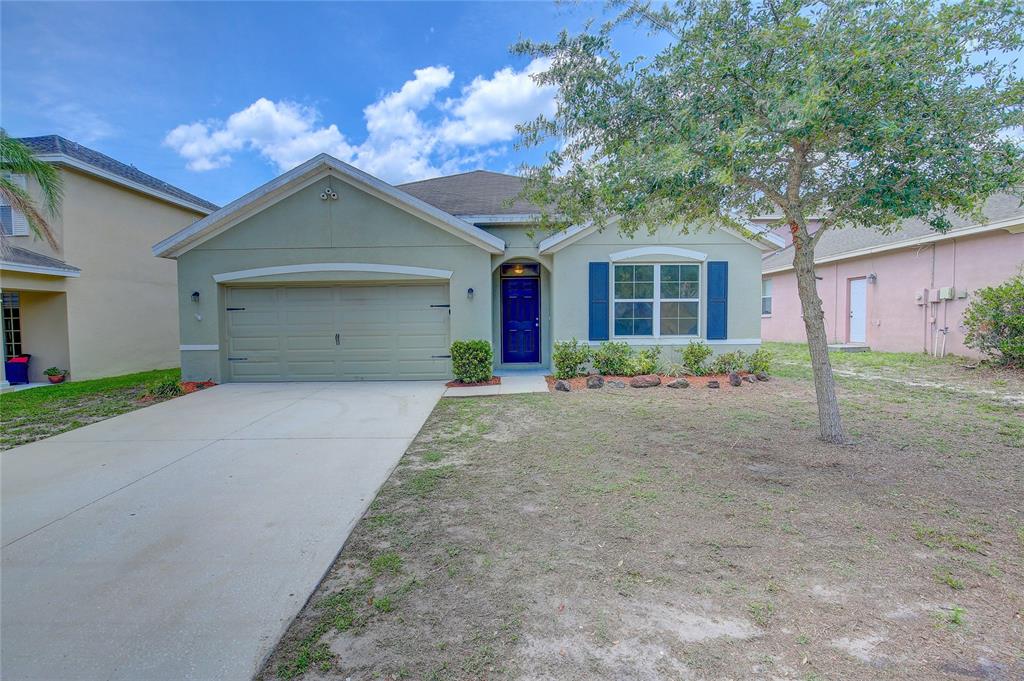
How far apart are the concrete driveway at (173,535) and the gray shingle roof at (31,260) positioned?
561 centimetres

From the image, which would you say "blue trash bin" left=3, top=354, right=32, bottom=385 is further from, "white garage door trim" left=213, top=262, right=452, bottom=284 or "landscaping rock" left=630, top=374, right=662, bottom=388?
"landscaping rock" left=630, top=374, right=662, bottom=388

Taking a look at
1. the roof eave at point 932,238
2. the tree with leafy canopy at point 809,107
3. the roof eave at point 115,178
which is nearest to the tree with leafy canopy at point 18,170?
the roof eave at point 115,178

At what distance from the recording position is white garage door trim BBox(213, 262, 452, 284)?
396 inches

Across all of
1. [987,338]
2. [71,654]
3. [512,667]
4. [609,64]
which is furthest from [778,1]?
[987,338]

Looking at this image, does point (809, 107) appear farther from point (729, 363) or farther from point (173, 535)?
point (729, 363)

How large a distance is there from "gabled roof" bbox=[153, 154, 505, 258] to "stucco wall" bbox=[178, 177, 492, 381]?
5.3 inches

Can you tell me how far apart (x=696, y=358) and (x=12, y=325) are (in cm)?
1588

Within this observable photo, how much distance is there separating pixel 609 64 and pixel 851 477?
15.8ft

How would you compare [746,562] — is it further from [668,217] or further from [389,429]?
[389,429]

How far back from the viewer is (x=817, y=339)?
5.15 meters

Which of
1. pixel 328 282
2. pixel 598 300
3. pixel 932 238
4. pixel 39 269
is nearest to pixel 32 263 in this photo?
pixel 39 269

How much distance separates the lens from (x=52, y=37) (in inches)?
383

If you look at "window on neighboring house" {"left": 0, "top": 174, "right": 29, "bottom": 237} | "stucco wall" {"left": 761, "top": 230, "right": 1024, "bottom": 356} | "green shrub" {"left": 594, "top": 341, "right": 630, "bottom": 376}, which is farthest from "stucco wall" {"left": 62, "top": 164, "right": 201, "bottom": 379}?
"stucco wall" {"left": 761, "top": 230, "right": 1024, "bottom": 356}

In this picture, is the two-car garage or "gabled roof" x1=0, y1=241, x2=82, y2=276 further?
the two-car garage
